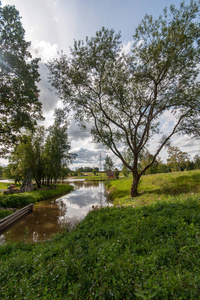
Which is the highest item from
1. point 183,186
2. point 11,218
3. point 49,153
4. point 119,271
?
point 49,153

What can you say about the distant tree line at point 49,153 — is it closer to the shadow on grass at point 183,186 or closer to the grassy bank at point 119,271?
the shadow on grass at point 183,186

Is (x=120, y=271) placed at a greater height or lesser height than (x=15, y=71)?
lesser

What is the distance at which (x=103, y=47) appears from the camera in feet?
37.0

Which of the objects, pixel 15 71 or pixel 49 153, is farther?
pixel 49 153

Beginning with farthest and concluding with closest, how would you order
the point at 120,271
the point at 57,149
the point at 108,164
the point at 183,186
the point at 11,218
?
the point at 108,164
the point at 57,149
the point at 183,186
the point at 11,218
the point at 120,271

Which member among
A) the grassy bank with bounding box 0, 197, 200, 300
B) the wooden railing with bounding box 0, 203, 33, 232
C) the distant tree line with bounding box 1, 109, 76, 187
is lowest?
the wooden railing with bounding box 0, 203, 33, 232

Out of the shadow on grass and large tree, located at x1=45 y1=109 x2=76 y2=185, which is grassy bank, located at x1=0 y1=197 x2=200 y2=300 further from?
large tree, located at x1=45 y1=109 x2=76 y2=185

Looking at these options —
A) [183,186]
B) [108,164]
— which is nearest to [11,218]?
[183,186]

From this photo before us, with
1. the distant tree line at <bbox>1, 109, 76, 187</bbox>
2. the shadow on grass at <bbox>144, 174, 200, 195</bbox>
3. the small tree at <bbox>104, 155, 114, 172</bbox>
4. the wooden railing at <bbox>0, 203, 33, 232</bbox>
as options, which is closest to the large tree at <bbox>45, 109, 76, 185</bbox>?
the distant tree line at <bbox>1, 109, 76, 187</bbox>

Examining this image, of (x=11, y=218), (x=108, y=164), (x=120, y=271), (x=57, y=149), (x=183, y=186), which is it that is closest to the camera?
(x=120, y=271)

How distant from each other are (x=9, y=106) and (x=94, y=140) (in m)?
9.23

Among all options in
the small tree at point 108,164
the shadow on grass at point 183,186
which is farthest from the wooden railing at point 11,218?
the small tree at point 108,164

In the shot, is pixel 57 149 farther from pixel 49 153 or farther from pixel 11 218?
pixel 11 218

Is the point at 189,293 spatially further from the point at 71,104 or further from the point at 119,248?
the point at 71,104
